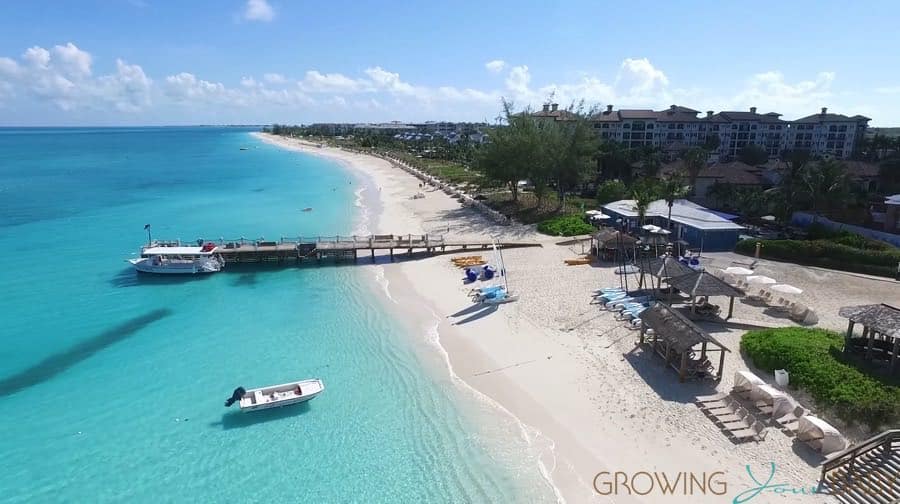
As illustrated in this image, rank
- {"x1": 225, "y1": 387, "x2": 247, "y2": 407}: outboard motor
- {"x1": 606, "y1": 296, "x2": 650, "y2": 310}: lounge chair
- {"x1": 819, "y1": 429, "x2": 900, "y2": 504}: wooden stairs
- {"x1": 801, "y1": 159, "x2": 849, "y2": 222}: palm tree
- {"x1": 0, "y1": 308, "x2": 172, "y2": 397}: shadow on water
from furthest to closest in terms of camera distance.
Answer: {"x1": 801, "y1": 159, "x2": 849, "y2": 222}: palm tree → {"x1": 606, "y1": 296, "x2": 650, "y2": 310}: lounge chair → {"x1": 0, "y1": 308, "x2": 172, "y2": 397}: shadow on water → {"x1": 225, "y1": 387, "x2": 247, "y2": 407}: outboard motor → {"x1": 819, "y1": 429, "x2": 900, "y2": 504}: wooden stairs

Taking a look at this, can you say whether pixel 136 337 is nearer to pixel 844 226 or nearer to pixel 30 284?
pixel 30 284

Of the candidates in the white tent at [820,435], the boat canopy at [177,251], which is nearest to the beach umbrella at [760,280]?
the white tent at [820,435]

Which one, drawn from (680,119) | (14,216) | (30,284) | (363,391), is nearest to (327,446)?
(363,391)

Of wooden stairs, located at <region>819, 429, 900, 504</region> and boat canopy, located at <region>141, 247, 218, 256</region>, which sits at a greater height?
boat canopy, located at <region>141, 247, 218, 256</region>

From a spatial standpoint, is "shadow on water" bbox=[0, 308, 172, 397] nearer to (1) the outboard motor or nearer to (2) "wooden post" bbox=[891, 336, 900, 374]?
(1) the outboard motor

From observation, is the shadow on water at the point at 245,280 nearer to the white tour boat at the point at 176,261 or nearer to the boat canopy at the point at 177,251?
the white tour boat at the point at 176,261

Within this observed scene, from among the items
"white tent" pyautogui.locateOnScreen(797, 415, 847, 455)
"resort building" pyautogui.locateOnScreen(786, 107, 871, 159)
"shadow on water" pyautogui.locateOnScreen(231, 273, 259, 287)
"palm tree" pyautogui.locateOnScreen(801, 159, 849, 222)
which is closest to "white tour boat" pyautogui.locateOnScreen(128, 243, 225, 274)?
"shadow on water" pyautogui.locateOnScreen(231, 273, 259, 287)
